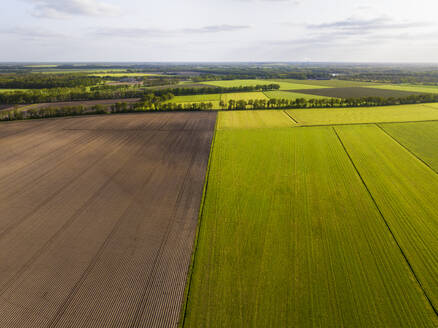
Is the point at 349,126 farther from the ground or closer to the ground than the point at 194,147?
farther from the ground

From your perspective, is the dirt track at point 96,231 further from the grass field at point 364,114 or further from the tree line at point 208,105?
the grass field at point 364,114

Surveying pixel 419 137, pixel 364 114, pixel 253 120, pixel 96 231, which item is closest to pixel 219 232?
pixel 96 231

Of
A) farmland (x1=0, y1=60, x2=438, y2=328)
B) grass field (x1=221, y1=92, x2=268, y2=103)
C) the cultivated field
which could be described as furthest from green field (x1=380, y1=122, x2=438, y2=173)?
grass field (x1=221, y1=92, x2=268, y2=103)

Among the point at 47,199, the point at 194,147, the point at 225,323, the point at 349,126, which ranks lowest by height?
the point at 225,323

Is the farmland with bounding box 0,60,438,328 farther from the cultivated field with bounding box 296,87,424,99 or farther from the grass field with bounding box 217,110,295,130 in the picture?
the cultivated field with bounding box 296,87,424,99

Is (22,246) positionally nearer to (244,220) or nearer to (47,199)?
(47,199)

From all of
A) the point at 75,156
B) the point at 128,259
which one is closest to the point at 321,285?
the point at 128,259

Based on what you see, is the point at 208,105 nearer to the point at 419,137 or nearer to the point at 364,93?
the point at 419,137
